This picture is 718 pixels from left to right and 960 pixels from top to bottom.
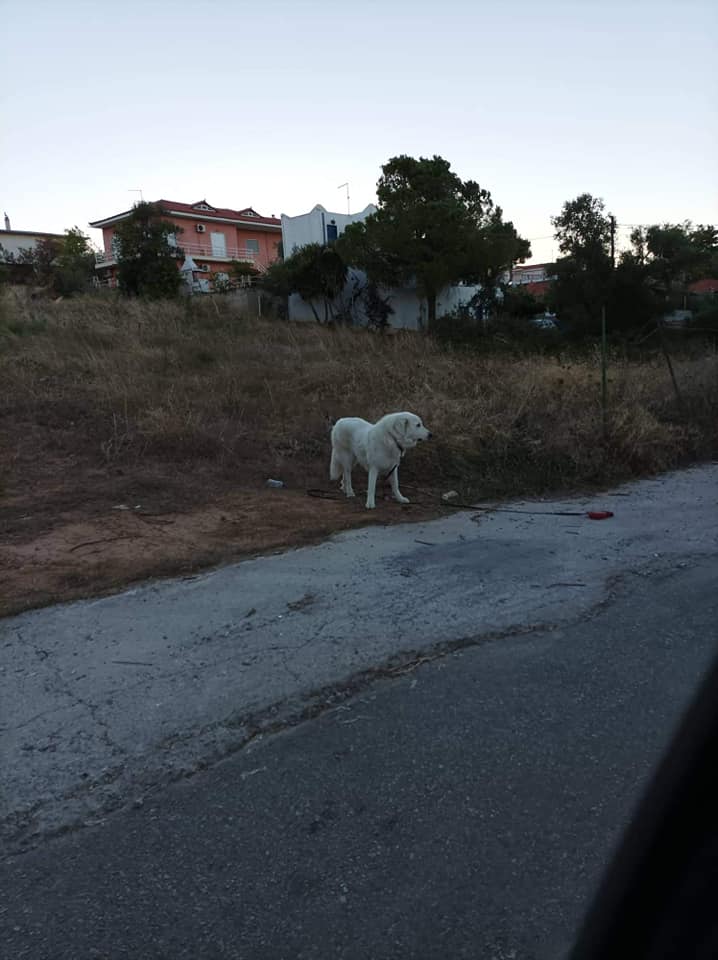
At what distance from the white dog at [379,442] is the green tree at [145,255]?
19172 millimetres

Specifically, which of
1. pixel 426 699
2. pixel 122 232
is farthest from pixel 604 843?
pixel 122 232

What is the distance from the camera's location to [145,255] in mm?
25344

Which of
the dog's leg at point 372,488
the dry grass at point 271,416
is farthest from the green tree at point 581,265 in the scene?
the dog's leg at point 372,488

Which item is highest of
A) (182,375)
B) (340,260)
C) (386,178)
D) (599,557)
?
(386,178)

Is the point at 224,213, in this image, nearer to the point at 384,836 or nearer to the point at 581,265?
the point at 581,265

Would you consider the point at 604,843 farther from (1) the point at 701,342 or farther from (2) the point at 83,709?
(1) the point at 701,342

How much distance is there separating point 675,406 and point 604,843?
10746 mm

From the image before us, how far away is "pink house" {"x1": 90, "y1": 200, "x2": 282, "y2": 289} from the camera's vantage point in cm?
4988

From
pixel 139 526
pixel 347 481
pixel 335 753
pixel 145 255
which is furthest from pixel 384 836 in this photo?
pixel 145 255

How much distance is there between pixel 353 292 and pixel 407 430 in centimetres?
2401

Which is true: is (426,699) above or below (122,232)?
below

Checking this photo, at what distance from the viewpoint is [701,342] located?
15086 millimetres

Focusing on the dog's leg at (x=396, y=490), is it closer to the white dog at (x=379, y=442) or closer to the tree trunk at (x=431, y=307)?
the white dog at (x=379, y=442)

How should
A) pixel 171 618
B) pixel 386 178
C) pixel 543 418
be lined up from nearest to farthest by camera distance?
pixel 171 618, pixel 543 418, pixel 386 178
